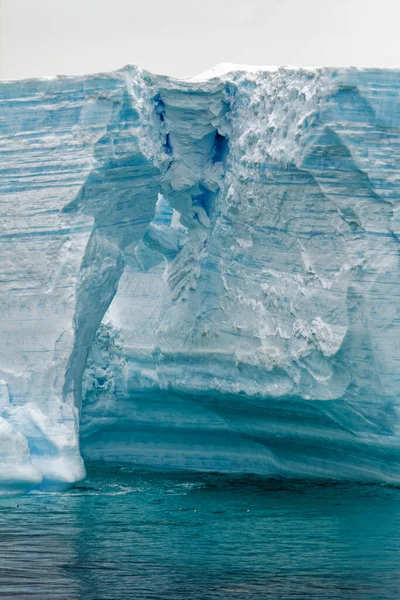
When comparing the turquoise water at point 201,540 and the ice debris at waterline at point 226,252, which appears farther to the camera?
the ice debris at waterline at point 226,252

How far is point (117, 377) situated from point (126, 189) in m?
2.91

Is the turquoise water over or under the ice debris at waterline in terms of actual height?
under

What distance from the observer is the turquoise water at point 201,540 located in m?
11.9

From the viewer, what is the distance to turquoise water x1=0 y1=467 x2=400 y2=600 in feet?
38.9

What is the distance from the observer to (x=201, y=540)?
45.0 feet

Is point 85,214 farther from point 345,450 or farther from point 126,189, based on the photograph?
point 345,450

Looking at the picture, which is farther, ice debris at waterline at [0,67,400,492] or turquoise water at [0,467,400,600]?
ice debris at waterline at [0,67,400,492]

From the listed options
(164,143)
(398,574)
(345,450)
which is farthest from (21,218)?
(398,574)

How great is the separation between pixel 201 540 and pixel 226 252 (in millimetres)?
4297

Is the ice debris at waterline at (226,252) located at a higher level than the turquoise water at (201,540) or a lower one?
higher

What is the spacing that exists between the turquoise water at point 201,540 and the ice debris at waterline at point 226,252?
655 mm

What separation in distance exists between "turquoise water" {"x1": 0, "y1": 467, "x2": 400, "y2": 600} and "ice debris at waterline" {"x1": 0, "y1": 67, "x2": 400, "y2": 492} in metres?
0.66

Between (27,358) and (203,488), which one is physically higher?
(27,358)

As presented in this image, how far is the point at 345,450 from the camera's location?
53.5 ft
